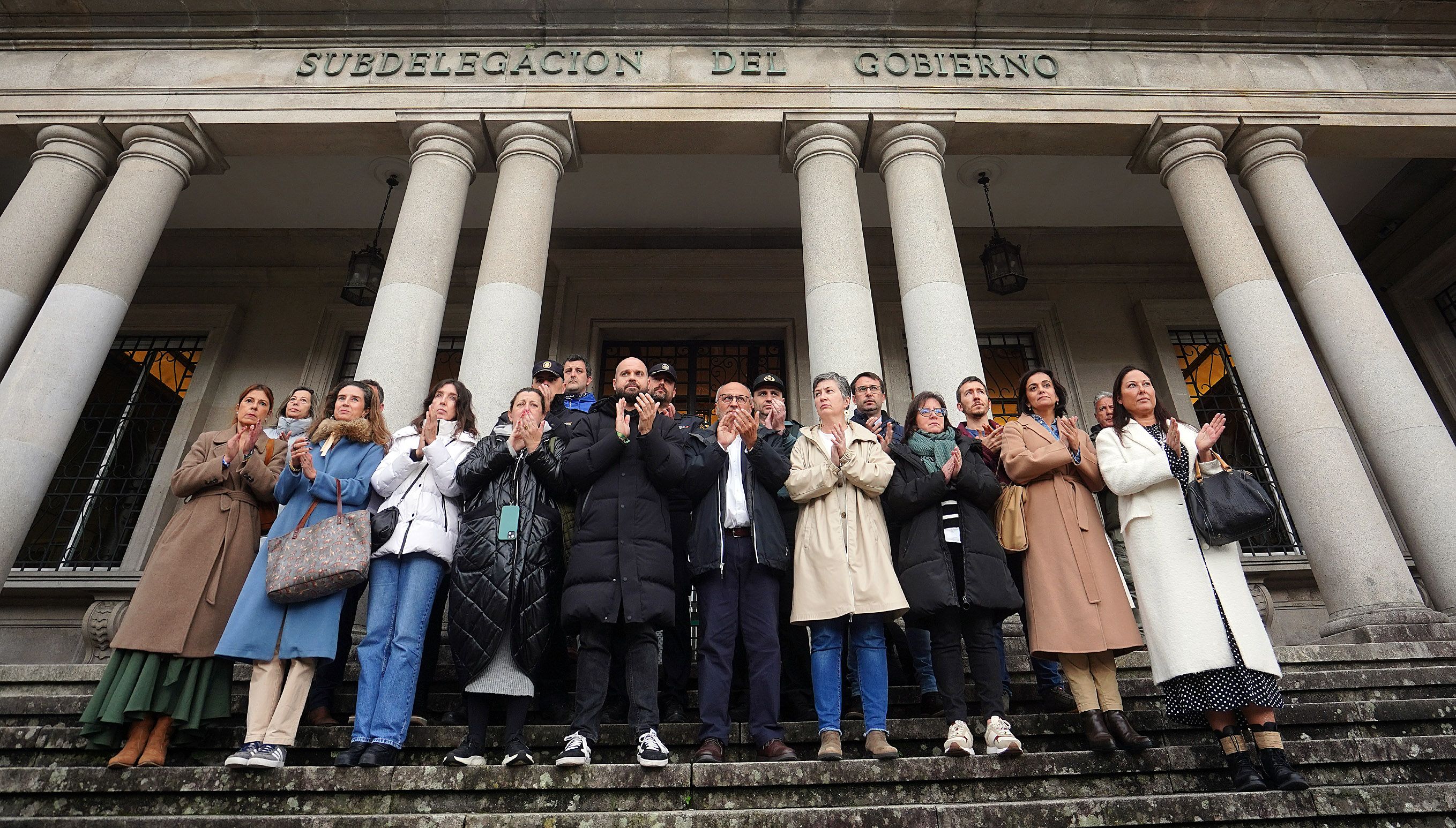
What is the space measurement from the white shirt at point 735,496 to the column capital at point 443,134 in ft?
18.7

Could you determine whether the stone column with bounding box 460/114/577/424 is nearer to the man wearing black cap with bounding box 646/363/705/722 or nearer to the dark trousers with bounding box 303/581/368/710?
the dark trousers with bounding box 303/581/368/710

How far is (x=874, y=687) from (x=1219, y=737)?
158 centimetres

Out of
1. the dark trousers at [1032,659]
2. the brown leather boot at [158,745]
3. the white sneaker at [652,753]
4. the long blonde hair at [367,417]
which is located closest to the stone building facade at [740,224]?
the long blonde hair at [367,417]

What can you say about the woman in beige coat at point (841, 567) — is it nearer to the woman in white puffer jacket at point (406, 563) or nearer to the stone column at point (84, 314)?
the woman in white puffer jacket at point (406, 563)

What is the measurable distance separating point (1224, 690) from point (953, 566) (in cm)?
130

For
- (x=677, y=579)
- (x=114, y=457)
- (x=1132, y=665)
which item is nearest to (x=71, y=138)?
(x=114, y=457)

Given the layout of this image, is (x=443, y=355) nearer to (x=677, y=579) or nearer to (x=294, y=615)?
(x=294, y=615)

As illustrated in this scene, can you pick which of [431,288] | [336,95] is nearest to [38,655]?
[431,288]

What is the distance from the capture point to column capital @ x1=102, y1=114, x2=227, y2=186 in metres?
8.33

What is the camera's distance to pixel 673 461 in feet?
13.2

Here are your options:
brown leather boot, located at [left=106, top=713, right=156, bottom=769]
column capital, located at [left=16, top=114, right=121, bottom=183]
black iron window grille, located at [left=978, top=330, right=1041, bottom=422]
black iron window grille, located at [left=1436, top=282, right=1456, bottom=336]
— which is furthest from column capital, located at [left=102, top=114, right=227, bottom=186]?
black iron window grille, located at [left=1436, top=282, right=1456, bottom=336]

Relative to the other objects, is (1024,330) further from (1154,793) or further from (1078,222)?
(1154,793)

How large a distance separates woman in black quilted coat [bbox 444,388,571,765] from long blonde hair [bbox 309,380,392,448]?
0.77 meters

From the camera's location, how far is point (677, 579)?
4.45 metres
